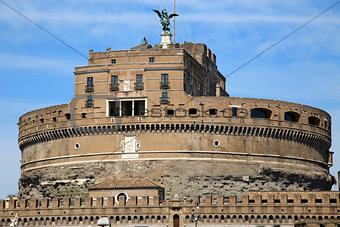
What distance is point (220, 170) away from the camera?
67.0 m

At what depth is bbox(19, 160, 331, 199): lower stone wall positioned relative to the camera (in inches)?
2613

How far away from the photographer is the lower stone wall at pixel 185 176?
6638 centimetres

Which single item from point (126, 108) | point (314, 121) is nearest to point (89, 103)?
point (126, 108)

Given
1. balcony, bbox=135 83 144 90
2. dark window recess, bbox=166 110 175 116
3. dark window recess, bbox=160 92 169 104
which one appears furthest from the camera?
balcony, bbox=135 83 144 90

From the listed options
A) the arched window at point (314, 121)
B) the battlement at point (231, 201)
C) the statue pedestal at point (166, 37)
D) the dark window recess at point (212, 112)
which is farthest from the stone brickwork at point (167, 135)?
the statue pedestal at point (166, 37)

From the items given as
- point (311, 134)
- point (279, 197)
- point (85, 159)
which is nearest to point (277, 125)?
point (311, 134)

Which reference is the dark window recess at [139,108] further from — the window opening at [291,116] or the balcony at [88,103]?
the window opening at [291,116]

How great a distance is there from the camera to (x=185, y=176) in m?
66.4

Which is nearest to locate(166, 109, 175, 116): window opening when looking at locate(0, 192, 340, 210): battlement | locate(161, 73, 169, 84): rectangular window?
locate(161, 73, 169, 84): rectangular window

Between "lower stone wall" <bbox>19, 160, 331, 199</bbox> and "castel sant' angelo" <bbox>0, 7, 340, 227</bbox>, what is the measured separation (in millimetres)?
100

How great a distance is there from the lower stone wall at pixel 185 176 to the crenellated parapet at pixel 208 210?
465 centimetres

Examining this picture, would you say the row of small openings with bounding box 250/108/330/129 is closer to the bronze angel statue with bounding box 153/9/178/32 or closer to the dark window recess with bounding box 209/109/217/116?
the dark window recess with bounding box 209/109/217/116

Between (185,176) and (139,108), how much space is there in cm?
900

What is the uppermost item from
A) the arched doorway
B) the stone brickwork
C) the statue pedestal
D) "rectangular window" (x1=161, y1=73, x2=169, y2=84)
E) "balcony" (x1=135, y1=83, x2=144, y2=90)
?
the statue pedestal
